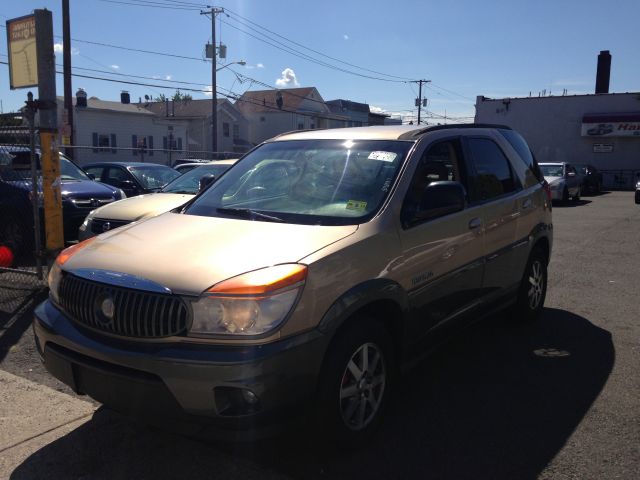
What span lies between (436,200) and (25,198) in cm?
623

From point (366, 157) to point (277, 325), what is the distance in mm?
1665

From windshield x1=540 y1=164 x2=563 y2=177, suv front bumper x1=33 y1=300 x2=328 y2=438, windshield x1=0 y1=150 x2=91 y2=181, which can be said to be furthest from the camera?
windshield x1=540 y1=164 x2=563 y2=177

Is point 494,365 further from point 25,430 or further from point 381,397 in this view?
point 25,430

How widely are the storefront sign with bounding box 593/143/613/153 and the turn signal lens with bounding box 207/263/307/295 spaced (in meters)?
36.6

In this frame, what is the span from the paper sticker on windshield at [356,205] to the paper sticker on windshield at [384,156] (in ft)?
1.49

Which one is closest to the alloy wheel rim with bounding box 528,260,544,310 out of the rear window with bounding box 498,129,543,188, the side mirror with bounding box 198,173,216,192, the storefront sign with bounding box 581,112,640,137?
the rear window with bounding box 498,129,543,188

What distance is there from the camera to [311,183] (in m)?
3.88

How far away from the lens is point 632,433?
348 cm

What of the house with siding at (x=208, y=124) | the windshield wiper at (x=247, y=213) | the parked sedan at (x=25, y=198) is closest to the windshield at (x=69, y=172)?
the parked sedan at (x=25, y=198)

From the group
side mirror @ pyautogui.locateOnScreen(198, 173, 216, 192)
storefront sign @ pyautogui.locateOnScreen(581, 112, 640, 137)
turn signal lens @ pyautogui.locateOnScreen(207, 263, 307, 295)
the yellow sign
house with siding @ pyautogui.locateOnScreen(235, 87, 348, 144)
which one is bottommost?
turn signal lens @ pyautogui.locateOnScreen(207, 263, 307, 295)

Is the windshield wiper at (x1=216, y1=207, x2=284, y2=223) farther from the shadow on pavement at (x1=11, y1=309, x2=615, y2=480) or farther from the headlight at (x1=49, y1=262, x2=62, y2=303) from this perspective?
the shadow on pavement at (x1=11, y1=309, x2=615, y2=480)

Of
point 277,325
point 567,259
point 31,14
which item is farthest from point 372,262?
point 567,259

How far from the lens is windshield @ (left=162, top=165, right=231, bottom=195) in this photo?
8484mm

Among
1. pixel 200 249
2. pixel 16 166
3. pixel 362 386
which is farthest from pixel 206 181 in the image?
pixel 16 166
